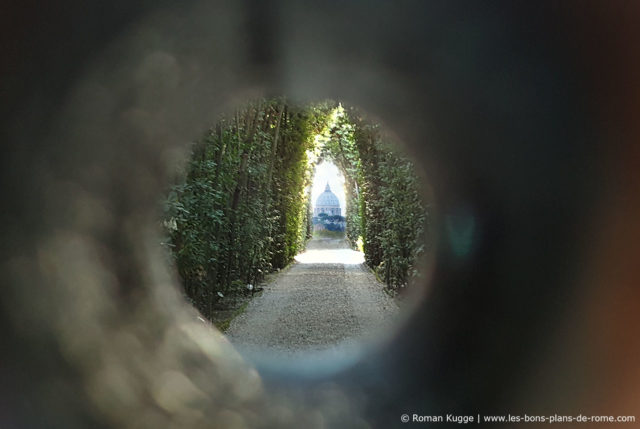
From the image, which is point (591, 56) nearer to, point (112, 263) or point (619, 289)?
point (619, 289)

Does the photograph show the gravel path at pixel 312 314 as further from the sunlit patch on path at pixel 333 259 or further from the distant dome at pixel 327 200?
the distant dome at pixel 327 200

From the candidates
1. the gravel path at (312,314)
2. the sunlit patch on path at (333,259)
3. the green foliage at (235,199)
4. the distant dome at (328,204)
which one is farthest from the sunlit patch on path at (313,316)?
the distant dome at (328,204)

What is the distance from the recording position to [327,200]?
43.4 metres

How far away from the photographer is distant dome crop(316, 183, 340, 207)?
142 feet

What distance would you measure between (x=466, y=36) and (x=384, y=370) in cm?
195

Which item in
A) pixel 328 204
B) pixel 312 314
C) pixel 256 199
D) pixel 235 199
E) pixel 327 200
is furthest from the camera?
pixel 327 200

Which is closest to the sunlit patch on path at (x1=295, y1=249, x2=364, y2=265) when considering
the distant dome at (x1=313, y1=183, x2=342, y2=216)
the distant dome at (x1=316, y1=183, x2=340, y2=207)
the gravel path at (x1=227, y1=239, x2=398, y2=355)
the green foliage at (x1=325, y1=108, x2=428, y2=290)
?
the green foliage at (x1=325, y1=108, x2=428, y2=290)

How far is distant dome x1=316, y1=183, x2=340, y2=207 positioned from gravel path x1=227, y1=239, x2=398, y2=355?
30084 mm

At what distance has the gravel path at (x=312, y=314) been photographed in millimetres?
6176

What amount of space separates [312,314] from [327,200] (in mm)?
35379

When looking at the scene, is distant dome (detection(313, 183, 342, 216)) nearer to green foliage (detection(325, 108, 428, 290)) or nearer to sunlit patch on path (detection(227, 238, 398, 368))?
green foliage (detection(325, 108, 428, 290))

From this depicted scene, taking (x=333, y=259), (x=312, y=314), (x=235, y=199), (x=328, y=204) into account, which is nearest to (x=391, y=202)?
(x=312, y=314)

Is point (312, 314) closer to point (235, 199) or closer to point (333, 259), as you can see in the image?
point (235, 199)

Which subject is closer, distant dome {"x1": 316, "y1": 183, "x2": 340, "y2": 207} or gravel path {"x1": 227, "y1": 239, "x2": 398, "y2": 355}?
gravel path {"x1": 227, "y1": 239, "x2": 398, "y2": 355}
